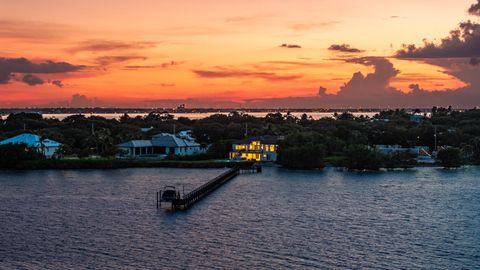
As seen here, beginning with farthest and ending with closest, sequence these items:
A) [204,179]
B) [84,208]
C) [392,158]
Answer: [392,158]
[204,179]
[84,208]

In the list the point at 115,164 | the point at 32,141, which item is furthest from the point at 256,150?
the point at 32,141

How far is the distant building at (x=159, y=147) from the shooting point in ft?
435

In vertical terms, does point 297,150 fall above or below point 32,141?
below

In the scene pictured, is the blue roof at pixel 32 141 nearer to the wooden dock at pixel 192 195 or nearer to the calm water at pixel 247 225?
the calm water at pixel 247 225

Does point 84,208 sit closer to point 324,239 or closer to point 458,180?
point 324,239

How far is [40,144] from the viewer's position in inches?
4980

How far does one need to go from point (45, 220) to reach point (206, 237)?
1782 cm

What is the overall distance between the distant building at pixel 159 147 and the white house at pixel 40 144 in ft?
41.5

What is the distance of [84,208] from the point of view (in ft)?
234

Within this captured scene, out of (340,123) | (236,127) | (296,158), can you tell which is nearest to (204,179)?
(296,158)

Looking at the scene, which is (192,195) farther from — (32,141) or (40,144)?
(32,141)

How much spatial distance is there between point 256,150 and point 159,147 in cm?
2031

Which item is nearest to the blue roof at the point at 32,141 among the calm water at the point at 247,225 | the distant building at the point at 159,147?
the distant building at the point at 159,147

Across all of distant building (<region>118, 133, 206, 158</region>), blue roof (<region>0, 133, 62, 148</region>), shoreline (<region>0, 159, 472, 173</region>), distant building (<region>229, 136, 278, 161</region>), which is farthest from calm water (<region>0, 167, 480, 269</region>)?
distant building (<region>118, 133, 206, 158</region>)
